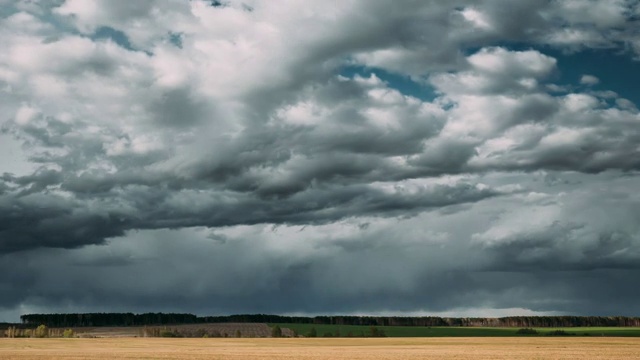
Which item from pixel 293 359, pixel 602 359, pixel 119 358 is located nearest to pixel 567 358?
pixel 602 359

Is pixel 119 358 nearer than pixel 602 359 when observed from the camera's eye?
No

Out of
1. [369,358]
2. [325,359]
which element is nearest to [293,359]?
[325,359]

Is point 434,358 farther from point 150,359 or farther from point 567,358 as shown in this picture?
point 150,359

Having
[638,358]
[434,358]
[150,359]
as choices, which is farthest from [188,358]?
[638,358]

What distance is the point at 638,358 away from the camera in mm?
74250

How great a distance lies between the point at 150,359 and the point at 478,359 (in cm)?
3550

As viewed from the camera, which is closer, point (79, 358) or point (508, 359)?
point (508, 359)

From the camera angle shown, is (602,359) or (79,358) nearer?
(602,359)

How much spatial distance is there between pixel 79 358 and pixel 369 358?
33.0m

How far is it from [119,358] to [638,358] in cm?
5645

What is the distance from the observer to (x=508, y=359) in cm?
7419

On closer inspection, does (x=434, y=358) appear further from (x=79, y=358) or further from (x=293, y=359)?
(x=79, y=358)

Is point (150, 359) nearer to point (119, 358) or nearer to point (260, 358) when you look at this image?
point (119, 358)

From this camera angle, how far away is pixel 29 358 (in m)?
76.4
